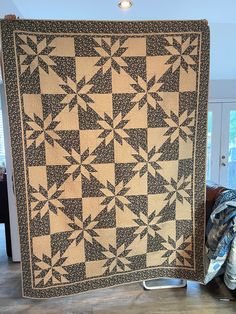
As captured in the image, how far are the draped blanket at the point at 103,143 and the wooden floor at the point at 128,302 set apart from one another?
271 millimetres

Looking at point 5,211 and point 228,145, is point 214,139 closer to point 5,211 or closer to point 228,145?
point 228,145

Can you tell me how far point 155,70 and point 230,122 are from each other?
2.73m

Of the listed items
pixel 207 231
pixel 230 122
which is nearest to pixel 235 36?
pixel 230 122

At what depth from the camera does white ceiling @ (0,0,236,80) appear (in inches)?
91.3

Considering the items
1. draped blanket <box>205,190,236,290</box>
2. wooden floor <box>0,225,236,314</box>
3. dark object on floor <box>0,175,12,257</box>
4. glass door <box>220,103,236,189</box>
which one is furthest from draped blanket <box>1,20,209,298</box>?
glass door <box>220,103,236,189</box>

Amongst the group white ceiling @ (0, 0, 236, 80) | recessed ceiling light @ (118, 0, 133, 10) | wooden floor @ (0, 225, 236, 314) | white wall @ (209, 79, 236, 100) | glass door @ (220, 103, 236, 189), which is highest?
white ceiling @ (0, 0, 236, 80)

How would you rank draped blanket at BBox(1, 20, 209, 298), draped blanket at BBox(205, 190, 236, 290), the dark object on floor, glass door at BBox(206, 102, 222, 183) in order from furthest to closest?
glass door at BBox(206, 102, 222, 183)
the dark object on floor
draped blanket at BBox(205, 190, 236, 290)
draped blanket at BBox(1, 20, 209, 298)

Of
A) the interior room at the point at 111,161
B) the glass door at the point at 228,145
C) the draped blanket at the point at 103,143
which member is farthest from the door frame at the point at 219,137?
the draped blanket at the point at 103,143

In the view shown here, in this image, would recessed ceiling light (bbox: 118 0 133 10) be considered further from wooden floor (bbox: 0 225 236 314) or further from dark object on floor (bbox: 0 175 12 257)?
wooden floor (bbox: 0 225 236 314)

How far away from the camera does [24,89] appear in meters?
1.48

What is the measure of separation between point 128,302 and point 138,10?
2564mm

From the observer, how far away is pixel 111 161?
1.62 m

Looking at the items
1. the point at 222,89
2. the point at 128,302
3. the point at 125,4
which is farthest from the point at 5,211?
the point at 222,89

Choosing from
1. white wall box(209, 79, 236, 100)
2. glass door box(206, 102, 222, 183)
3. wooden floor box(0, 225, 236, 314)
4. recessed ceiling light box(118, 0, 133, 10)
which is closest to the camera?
wooden floor box(0, 225, 236, 314)
